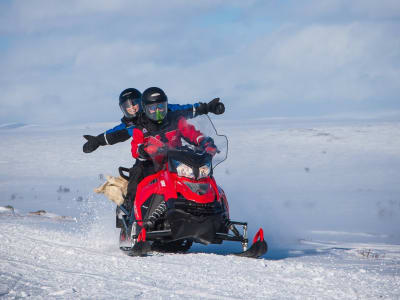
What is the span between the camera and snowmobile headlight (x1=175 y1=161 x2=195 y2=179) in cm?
694

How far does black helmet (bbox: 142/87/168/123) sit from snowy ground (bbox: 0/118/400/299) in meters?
1.76

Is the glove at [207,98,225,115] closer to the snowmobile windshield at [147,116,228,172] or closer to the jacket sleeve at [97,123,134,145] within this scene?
the snowmobile windshield at [147,116,228,172]

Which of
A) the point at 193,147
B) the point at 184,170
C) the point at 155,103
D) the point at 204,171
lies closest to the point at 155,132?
the point at 155,103

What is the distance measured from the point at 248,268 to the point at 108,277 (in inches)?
54.9

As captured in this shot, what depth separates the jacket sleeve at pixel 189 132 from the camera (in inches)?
300

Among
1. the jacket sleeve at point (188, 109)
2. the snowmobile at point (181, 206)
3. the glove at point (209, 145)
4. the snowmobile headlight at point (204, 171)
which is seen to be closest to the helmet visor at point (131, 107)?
the jacket sleeve at point (188, 109)

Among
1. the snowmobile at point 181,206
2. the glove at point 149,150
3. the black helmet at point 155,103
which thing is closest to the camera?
the snowmobile at point 181,206

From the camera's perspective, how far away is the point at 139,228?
7207 mm

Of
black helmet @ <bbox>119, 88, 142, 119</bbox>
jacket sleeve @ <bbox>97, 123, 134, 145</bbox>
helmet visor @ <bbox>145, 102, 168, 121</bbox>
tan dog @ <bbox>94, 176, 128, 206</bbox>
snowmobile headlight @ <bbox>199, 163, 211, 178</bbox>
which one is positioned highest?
black helmet @ <bbox>119, 88, 142, 119</bbox>

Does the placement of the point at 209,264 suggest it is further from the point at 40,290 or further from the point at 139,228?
the point at 40,290

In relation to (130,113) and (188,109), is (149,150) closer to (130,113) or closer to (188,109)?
(188,109)

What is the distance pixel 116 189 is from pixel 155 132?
1.20 m

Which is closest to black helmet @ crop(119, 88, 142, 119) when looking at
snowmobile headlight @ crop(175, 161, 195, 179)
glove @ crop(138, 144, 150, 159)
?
glove @ crop(138, 144, 150, 159)

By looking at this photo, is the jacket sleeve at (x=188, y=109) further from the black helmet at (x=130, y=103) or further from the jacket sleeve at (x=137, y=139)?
the jacket sleeve at (x=137, y=139)
